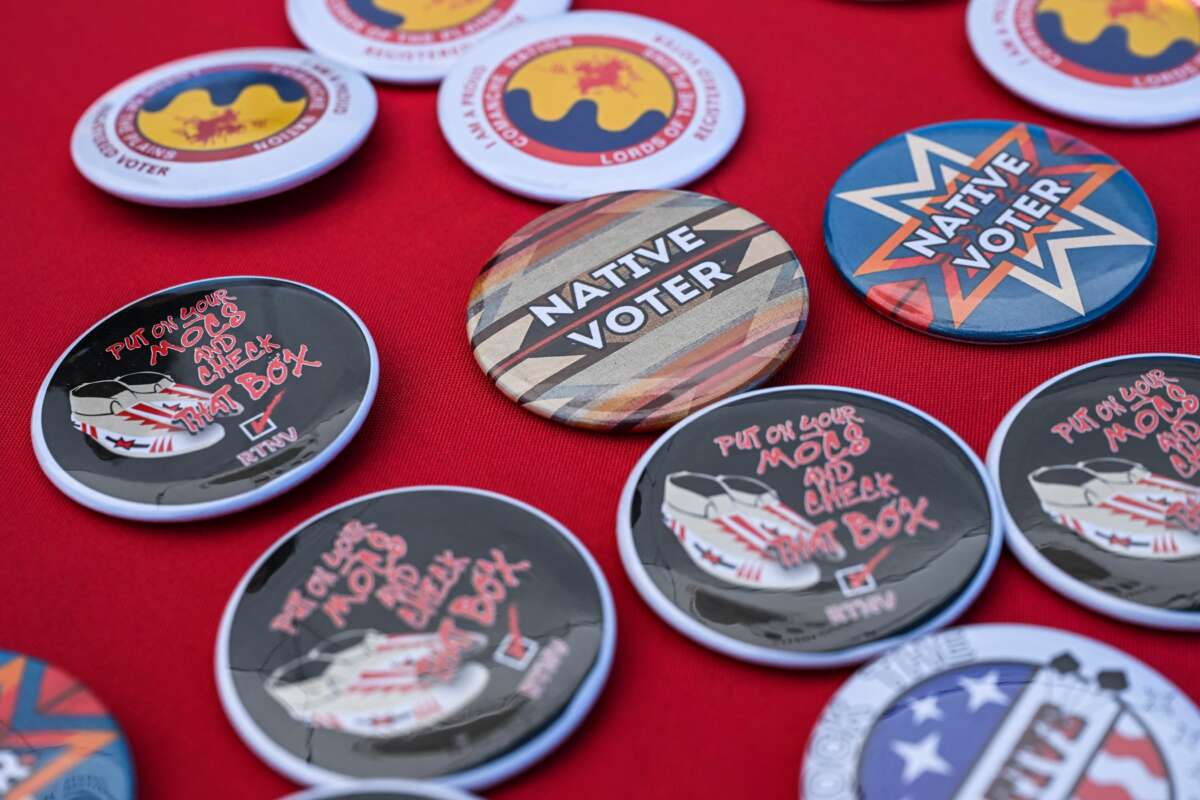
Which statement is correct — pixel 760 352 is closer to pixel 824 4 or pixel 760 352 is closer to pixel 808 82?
pixel 808 82

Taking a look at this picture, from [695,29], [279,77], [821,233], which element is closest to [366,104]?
[279,77]

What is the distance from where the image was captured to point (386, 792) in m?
1.08

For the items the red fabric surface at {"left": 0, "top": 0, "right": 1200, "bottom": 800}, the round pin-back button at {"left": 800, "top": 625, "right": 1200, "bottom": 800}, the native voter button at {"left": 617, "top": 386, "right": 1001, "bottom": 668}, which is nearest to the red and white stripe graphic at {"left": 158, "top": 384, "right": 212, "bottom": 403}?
the red fabric surface at {"left": 0, "top": 0, "right": 1200, "bottom": 800}

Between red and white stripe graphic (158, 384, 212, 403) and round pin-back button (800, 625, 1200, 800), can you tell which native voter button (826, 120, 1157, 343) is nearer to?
round pin-back button (800, 625, 1200, 800)

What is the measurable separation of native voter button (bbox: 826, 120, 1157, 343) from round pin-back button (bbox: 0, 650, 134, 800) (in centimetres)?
101

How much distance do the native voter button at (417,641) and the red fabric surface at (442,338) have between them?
6 centimetres

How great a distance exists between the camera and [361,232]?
1.72 m

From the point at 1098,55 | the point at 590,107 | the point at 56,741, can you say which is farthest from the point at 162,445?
the point at 1098,55

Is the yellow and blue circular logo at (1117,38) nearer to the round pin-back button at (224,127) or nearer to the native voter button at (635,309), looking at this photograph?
the native voter button at (635,309)

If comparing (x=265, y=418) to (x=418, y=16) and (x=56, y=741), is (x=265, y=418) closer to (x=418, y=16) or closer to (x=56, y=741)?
(x=56, y=741)

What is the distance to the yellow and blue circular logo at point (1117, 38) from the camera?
182cm

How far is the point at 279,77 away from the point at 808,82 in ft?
2.71

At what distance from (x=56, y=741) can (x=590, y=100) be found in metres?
1.13

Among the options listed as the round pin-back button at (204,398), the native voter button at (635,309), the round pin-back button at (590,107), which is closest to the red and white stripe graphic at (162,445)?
the round pin-back button at (204,398)
